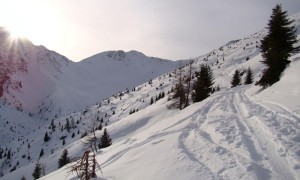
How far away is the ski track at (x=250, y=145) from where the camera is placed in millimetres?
11398

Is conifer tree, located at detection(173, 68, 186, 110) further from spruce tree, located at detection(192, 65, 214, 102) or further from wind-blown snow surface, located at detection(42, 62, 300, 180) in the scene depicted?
wind-blown snow surface, located at detection(42, 62, 300, 180)

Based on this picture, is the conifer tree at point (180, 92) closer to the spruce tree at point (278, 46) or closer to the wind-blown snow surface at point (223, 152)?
the spruce tree at point (278, 46)

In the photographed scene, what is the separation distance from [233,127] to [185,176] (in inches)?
292

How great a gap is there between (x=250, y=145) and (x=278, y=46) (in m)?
23.9

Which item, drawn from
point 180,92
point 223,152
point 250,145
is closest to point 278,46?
point 180,92

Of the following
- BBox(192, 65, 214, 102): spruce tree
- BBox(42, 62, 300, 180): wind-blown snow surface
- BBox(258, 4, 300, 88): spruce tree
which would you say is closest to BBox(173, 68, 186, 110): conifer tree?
BBox(192, 65, 214, 102): spruce tree

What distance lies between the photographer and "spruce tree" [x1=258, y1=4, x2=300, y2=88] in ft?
113

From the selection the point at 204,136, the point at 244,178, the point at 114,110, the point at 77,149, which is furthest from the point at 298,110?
the point at 114,110

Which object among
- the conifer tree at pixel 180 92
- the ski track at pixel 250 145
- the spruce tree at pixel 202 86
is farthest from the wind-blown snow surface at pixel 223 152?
the conifer tree at pixel 180 92

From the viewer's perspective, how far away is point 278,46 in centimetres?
3475

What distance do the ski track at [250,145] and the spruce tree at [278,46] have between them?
584 inches

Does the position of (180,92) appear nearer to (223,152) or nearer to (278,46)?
(278,46)

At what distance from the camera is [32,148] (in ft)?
497

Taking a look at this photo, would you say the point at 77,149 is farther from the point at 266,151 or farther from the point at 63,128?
the point at 63,128
